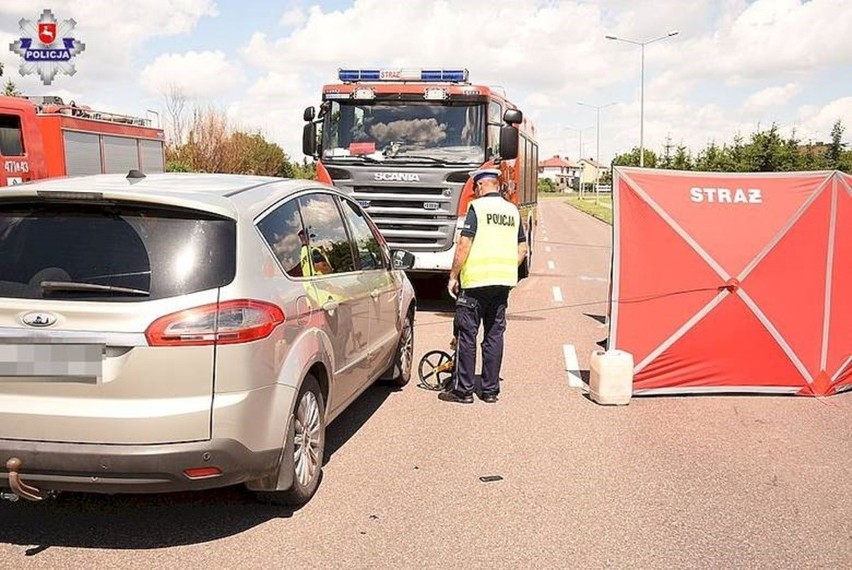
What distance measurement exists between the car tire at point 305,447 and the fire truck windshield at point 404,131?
7.03m

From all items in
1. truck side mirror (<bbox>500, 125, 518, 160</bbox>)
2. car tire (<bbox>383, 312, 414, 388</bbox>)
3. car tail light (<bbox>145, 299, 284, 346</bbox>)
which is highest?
truck side mirror (<bbox>500, 125, 518, 160</bbox>)

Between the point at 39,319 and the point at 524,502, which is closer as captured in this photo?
the point at 39,319

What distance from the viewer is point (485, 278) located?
6.78 metres

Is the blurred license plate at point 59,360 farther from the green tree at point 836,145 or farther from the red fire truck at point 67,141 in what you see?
the green tree at point 836,145

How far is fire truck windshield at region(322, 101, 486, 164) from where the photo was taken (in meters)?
11.4

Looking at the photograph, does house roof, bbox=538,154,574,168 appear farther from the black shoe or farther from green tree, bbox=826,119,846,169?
the black shoe

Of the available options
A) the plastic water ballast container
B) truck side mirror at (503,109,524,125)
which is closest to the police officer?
the plastic water ballast container

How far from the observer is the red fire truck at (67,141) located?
46.0ft

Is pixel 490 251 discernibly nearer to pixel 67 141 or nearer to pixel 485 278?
pixel 485 278

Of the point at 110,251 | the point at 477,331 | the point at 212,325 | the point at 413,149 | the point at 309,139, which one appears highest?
the point at 309,139

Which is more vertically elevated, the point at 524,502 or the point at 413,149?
the point at 413,149

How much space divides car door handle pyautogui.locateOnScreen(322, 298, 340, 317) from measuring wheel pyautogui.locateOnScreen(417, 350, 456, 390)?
236 centimetres

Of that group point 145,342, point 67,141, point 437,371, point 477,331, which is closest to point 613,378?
point 477,331

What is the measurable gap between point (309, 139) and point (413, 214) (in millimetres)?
1808
